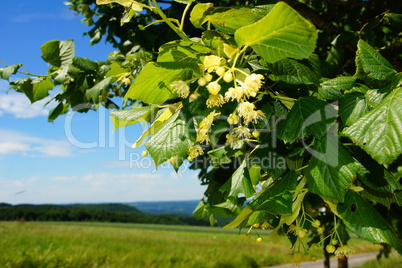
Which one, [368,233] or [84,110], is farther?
[84,110]

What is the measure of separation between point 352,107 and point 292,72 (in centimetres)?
22

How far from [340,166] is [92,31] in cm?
324

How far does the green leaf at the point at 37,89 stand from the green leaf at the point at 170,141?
1.51 meters

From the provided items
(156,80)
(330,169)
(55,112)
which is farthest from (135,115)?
(55,112)

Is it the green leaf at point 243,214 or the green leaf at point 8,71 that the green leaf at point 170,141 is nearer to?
the green leaf at point 243,214

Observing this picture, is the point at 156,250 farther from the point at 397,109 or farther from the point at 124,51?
the point at 397,109

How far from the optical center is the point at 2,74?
206cm

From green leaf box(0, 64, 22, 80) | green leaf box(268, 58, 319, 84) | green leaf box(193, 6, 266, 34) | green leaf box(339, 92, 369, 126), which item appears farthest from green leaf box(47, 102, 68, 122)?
green leaf box(339, 92, 369, 126)

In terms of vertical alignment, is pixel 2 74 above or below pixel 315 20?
below

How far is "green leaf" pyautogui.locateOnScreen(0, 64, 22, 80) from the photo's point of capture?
204 cm

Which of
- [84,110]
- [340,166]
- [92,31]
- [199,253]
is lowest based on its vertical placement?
[199,253]

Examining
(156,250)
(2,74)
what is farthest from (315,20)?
(156,250)

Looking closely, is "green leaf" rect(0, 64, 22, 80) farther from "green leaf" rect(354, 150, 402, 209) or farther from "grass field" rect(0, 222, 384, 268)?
"grass field" rect(0, 222, 384, 268)

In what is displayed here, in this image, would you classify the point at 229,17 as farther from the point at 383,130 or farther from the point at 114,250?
the point at 114,250
